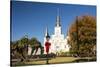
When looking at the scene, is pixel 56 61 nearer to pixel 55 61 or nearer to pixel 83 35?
pixel 55 61

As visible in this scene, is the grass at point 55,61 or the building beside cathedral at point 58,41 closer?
the grass at point 55,61

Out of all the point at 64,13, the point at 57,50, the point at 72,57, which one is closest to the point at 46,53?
the point at 57,50

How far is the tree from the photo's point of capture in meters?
3.70

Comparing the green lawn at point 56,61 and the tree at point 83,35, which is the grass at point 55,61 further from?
the tree at point 83,35

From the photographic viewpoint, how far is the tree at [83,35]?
370 cm

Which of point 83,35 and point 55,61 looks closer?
point 55,61

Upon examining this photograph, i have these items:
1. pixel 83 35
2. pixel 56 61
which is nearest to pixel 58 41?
pixel 56 61

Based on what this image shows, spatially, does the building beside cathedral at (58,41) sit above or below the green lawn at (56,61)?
above

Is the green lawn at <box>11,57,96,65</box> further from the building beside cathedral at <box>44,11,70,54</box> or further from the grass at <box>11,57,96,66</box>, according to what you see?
the building beside cathedral at <box>44,11,70,54</box>

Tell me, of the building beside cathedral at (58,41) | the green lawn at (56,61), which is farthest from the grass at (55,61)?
the building beside cathedral at (58,41)

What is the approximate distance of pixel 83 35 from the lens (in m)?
3.75

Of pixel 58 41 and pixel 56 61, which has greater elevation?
pixel 58 41

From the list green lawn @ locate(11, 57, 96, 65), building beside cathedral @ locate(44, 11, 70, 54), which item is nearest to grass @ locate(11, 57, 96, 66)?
green lawn @ locate(11, 57, 96, 65)

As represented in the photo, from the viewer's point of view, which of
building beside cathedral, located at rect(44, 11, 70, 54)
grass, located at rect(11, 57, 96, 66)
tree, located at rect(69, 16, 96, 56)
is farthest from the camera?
tree, located at rect(69, 16, 96, 56)
